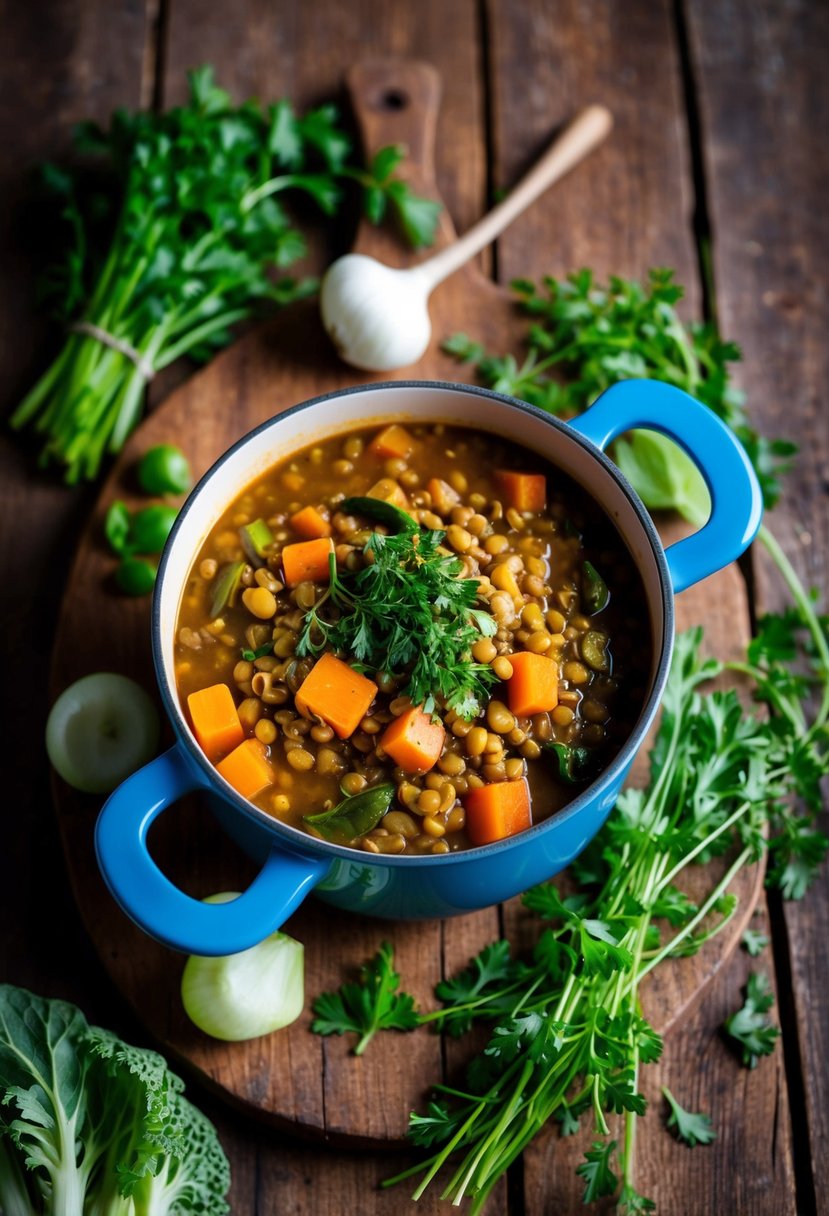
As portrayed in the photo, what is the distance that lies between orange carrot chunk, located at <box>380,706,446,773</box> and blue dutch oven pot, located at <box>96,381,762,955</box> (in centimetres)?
31

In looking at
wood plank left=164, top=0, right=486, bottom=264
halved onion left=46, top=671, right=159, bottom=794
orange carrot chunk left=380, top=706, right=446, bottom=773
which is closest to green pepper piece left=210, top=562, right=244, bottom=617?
halved onion left=46, top=671, right=159, bottom=794

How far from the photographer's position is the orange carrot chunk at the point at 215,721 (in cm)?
309

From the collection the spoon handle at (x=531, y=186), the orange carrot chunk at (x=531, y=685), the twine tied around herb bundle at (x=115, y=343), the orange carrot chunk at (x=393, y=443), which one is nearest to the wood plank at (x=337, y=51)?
the spoon handle at (x=531, y=186)

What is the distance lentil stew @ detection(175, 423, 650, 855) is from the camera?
3.03 metres

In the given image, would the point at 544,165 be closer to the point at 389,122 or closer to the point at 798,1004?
the point at 389,122

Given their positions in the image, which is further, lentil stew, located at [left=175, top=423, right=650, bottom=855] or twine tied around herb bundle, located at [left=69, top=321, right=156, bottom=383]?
twine tied around herb bundle, located at [left=69, top=321, right=156, bottom=383]

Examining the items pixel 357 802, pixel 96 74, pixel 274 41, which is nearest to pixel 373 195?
pixel 274 41

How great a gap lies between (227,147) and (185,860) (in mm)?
2446

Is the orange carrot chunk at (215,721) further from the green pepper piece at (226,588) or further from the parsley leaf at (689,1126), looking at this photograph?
the parsley leaf at (689,1126)

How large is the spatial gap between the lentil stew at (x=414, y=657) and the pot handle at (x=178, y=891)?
7.6 inches

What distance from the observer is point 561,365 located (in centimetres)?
409

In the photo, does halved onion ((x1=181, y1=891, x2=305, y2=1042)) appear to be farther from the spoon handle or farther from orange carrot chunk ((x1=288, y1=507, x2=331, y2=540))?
the spoon handle

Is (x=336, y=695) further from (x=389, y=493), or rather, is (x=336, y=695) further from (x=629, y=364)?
(x=629, y=364)

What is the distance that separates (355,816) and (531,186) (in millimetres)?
2590
